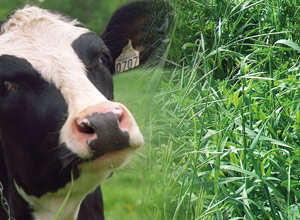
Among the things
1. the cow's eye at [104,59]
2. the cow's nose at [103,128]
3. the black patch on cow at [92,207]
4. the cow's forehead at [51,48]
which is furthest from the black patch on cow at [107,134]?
the black patch on cow at [92,207]

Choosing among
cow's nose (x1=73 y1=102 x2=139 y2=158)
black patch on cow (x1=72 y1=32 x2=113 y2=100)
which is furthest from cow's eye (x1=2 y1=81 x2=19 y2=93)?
cow's nose (x1=73 y1=102 x2=139 y2=158)

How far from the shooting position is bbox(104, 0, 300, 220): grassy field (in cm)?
285

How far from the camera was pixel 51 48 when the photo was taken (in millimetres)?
2355

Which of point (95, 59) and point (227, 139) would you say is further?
point (227, 139)

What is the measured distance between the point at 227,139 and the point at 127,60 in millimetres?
675

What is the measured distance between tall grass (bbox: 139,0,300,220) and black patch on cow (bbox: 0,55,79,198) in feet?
1.98

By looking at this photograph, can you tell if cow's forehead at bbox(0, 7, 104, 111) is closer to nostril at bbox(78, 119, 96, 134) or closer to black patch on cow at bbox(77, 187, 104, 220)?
nostril at bbox(78, 119, 96, 134)

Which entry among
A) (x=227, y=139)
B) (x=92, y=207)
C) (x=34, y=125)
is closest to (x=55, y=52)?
(x=34, y=125)

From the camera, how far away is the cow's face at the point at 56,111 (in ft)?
6.70

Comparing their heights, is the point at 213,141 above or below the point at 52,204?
below

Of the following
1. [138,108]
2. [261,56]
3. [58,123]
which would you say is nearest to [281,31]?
[261,56]

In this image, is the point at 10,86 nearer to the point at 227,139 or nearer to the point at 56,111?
the point at 56,111

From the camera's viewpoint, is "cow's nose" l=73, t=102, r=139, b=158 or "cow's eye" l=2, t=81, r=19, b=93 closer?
"cow's nose" l=73, t=102, r=139, b=158

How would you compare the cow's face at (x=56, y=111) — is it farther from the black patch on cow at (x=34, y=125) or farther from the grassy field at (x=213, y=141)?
the grassy field at (x=213, y=141)
